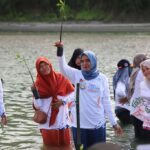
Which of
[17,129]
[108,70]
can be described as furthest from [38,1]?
[17,129]

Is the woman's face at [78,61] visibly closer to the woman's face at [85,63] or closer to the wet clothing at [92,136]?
the woman's face at [85,63]

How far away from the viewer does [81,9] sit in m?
65.6

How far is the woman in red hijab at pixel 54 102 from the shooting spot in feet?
28.3

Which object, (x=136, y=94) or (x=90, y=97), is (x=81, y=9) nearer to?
(x=136, y=94)

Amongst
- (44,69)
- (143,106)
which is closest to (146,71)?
(143,106)

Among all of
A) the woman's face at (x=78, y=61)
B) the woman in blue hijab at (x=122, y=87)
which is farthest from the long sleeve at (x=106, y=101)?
the woman in blue hijab at (x=122, y=87)

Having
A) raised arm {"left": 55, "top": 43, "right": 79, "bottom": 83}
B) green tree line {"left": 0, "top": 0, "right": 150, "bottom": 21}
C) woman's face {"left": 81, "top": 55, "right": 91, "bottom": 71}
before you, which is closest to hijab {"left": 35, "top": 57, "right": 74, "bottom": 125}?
raised arm {"left": 55, "top": 43, "right": 79, "bottom": 83}

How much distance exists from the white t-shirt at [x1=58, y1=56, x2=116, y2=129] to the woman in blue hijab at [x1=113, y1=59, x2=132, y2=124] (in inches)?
129

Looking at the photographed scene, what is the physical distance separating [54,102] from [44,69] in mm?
595

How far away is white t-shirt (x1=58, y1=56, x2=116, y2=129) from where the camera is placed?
7699 mm

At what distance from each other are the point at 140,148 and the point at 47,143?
5.02 m

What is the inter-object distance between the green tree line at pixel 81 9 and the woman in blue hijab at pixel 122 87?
160 feet

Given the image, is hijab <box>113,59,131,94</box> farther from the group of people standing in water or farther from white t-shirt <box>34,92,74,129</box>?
white t-shirt <box>34,92,74,129</box>

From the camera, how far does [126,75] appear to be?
11383 millimetres
